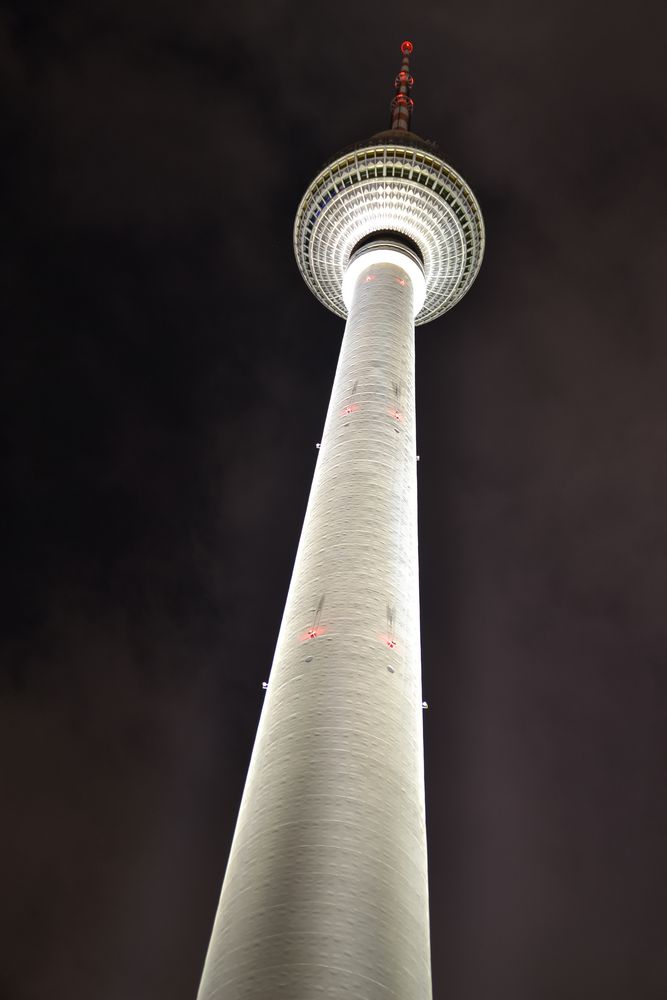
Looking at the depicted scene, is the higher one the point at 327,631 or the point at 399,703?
the point at 327,631

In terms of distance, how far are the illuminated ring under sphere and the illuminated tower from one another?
312 inches

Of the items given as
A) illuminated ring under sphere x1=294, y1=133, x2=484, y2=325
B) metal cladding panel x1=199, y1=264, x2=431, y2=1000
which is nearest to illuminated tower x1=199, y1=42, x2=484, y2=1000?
metal cladding panel x1=199, y1=264, x2=431, y2=1000

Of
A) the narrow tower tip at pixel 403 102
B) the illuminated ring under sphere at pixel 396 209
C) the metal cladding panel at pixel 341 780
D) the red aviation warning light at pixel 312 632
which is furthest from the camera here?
the narrow tower tip at pixel 403 102

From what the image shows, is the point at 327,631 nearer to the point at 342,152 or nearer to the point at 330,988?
the point at 330,988

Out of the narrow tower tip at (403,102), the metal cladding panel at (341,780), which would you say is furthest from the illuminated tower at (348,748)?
the narrow tower tip at (403,102)

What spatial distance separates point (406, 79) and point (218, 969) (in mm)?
58076

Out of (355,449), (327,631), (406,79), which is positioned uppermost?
(406,79)

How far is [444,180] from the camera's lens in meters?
48.9

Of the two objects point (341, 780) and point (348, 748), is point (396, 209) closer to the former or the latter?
point (348, 748)

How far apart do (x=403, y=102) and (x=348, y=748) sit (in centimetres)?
4938

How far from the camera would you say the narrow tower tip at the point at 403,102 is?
57.6 meters

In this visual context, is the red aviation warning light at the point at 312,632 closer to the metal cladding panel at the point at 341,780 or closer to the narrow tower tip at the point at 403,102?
the metal cladding panel at the point at 341,780

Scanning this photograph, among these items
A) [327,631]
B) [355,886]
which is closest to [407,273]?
[327,631]

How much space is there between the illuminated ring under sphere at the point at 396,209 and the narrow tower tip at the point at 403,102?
334 inches
